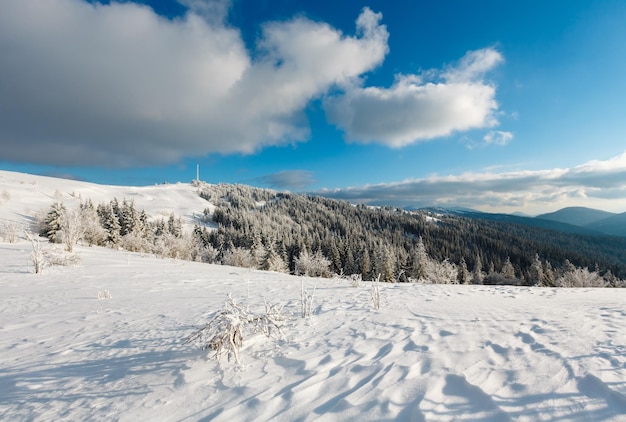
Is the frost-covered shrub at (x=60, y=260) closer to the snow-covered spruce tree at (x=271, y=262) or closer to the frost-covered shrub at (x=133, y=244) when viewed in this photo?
the frost-covered shrub at (x=133, y=244)

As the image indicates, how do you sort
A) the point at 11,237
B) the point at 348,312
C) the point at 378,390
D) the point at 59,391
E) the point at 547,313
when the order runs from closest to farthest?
the point at 378,390 < the point at 59,391 < the point at 547,313 < the point at 348,312 < the point at 11,237

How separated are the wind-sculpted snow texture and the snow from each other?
0.02 meters

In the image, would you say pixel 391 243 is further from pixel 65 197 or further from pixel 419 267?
pixel 65 197

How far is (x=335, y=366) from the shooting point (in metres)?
3.72

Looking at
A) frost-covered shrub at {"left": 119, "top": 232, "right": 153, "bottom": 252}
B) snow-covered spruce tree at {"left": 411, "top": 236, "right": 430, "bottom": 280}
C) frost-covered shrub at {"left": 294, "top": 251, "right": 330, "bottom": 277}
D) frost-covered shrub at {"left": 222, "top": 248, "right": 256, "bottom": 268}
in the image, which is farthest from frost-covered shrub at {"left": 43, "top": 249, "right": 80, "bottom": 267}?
snow-covered spruce tree at {"left": 411, "top": 236, "right": 430, "bottom": 280}

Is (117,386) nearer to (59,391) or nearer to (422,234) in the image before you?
(59,391)

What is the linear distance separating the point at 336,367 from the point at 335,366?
1.4 inches

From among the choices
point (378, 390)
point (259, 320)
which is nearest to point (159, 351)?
point (259, 320)

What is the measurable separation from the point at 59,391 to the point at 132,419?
140cm

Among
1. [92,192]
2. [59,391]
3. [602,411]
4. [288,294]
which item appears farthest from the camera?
[92,192]

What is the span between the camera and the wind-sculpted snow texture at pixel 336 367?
2756 millimetres

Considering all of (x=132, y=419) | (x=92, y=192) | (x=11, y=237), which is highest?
→ (x=92, y=192)

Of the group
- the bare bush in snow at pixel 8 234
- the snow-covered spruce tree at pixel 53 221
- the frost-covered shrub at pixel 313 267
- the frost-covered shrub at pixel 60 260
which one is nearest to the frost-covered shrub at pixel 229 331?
the frost-covered shrub at pixel 60 260

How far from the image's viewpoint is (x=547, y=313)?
567 cm
